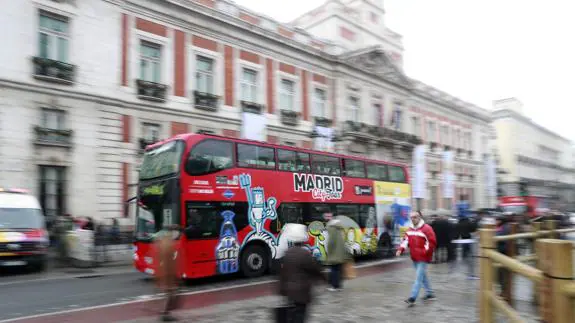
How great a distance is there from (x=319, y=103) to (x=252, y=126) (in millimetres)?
9505

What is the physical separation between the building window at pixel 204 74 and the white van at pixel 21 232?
12.3 metres

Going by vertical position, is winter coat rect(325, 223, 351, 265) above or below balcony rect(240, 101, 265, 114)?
below

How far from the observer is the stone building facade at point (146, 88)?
18.6 meters

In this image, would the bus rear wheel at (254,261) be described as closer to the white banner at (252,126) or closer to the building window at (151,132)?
the white banner at (252,126)

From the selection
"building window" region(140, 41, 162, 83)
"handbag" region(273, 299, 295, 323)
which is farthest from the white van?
"handbag" region(273, 299, 295, 323)

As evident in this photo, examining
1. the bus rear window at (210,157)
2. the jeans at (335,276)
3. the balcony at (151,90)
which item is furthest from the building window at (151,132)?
the jeans at (335,276)

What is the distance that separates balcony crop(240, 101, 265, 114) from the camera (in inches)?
1059

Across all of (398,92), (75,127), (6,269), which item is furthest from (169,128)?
(398,92)

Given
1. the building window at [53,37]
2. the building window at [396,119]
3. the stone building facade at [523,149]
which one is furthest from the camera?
the stone building facade at [523,149]

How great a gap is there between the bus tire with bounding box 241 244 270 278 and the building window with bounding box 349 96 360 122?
23.2m

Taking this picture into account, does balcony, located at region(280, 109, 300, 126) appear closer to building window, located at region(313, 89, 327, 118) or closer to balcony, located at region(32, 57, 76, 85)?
building window, located at region(313, 89, 327, 118)

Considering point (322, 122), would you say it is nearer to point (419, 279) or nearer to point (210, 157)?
point (210, 157)

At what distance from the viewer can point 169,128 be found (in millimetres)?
23172

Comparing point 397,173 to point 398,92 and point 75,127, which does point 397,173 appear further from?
point 398,92
